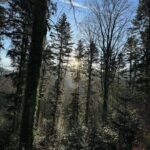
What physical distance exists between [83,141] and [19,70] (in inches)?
511

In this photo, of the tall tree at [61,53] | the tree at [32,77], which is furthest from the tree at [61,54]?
the tree at [32,77]

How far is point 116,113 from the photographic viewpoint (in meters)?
16.0

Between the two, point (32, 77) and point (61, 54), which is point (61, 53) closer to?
point (61, 54)

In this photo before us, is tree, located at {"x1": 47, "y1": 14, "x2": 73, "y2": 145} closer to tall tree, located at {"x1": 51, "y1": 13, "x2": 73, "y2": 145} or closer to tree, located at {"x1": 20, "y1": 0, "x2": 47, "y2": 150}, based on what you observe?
tall tree, located at {"x1": 51, "y1": 13, "x2": 73, "y2": 145}

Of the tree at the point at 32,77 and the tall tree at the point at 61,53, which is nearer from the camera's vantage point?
the tree at the point at 32,77

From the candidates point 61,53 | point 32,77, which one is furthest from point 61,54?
point 32,77

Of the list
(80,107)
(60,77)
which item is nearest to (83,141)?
(60,77)

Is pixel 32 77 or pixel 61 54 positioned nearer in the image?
pixel 32 77

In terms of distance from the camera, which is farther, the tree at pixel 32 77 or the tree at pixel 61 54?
the tree at pixel 61 54

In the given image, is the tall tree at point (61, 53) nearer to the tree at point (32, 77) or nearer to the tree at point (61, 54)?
the tree at point (61, 54)

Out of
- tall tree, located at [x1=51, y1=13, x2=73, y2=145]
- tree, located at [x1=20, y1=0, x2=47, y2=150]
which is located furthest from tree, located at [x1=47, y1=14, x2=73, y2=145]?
tree, located at [x1=20, y1=0, x2=47, y2=150]

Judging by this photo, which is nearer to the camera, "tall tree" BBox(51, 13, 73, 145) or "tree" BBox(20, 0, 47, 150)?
"tree" BBox(20, 0, 47, 150)

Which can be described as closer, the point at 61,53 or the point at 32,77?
the point at 32,77

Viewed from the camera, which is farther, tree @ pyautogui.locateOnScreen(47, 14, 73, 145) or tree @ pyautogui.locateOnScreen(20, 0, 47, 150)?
tree @ pyautogui.locateOnScreen(47, 14, 73, 145)
